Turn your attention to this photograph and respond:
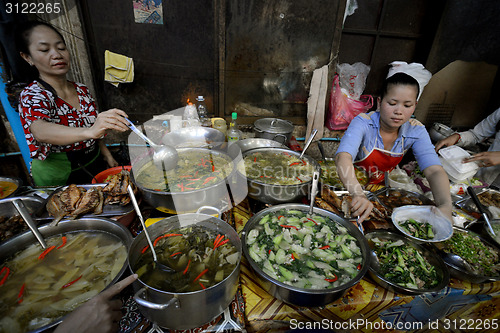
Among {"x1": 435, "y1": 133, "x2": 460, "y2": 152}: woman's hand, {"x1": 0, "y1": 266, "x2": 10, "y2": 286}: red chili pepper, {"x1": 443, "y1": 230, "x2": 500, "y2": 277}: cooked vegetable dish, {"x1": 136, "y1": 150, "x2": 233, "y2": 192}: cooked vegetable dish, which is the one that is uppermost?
{"x1": 136, "y1": 150, "x2": 233, "y2": 192}: cooked vegetable dish

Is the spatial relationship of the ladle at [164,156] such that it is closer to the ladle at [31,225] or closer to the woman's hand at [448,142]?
the ladle at [31,225]

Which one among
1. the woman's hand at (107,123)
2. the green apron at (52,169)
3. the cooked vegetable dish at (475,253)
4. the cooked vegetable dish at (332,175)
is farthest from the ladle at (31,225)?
the cooked vegetable dish at (475,253)

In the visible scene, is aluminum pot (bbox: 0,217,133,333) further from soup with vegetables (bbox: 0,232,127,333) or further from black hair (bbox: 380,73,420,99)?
black hair (bbox: 380,73,420,99)

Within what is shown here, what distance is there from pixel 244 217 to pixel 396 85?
2.39m

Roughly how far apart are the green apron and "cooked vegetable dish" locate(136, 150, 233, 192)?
4.64ft

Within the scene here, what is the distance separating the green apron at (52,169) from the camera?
2.80 meters

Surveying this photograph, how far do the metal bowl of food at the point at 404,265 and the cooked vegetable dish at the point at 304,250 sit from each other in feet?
0.72

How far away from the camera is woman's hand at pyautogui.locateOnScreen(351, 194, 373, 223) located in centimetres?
209

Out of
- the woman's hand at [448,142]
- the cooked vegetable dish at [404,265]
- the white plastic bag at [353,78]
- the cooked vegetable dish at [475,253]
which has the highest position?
the white plastic bag at [353,78]

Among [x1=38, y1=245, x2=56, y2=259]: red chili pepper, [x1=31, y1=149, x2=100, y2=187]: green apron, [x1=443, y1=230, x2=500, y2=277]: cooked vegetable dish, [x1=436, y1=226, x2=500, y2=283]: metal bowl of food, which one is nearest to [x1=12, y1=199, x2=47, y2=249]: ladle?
[x1=38, y1=245, x2=56, y2=259]: red chili pepper

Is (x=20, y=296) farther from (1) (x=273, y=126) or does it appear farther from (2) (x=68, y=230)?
(1) (x=273, y=126)

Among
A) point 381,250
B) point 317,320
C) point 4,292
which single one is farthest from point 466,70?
point 4,292

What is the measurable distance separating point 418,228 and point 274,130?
7.74 ft

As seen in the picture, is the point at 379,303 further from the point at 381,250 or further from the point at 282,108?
the point at 282,108
